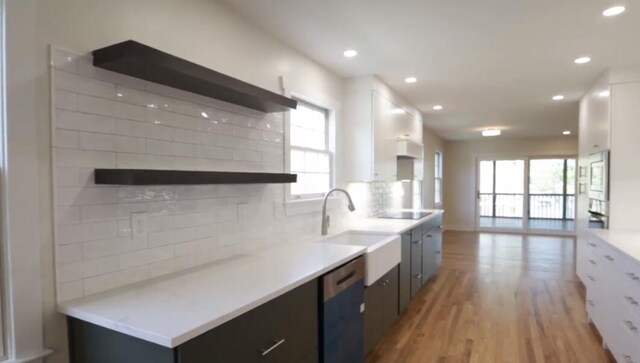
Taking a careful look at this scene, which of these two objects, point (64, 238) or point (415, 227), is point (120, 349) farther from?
point (415, 227)

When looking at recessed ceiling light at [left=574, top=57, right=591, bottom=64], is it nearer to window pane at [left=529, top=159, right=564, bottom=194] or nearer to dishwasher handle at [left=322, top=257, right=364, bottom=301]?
dishwasher handle at [left=322, top=257, right=364, bottom=301]

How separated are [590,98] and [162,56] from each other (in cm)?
494

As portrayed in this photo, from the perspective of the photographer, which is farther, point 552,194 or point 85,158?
point 552,194

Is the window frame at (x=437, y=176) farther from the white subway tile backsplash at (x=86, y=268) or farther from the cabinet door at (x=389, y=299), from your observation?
the white subway tile backsplash at (x=86, y=268)

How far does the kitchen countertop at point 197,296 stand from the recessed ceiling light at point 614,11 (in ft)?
7.63

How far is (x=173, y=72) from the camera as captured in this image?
166 cm

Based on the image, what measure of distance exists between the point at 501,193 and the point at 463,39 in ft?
27.5

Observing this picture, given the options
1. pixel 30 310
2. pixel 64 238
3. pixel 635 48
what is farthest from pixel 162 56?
pixel 635 48

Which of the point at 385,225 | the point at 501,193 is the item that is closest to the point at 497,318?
the point at 385,225

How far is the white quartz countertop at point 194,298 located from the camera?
4.00ft

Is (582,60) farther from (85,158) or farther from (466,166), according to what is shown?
(466,166)

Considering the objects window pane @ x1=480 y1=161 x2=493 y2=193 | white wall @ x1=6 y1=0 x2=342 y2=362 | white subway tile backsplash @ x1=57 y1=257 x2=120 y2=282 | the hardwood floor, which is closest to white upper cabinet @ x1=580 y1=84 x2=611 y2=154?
the hardwood floor

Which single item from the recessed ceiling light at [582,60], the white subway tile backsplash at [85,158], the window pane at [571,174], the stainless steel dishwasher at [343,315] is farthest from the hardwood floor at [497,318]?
the window pane at [571,174]

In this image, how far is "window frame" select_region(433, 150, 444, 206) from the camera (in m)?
9.02
